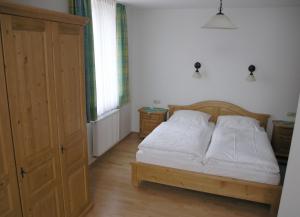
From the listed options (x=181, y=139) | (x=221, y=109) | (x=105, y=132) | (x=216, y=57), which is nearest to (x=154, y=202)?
(x=181, y=139)

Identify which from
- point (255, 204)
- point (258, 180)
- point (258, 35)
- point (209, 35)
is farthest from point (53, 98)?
point (258, 35)

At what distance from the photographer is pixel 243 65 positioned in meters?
4.39

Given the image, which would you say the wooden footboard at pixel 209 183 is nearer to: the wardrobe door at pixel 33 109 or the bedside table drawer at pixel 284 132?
the wardrobe door at pixel 33 109

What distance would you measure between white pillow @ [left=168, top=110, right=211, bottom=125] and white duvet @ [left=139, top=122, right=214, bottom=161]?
0.53 ft

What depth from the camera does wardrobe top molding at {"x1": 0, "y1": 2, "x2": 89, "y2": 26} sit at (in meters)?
1.58

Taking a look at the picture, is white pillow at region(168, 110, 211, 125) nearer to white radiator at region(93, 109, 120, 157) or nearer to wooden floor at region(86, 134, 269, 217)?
white radiator at region(93, 109, 120, 157)

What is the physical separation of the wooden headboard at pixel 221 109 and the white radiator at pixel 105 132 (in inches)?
54.3

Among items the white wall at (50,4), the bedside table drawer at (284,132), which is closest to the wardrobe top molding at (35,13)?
the white wall at (50,4)

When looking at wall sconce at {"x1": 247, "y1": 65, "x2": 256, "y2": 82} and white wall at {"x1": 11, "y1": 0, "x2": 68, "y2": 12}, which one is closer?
white wall at {"x1": 11, "y1": 0, "x2": 68, "y2": 12}

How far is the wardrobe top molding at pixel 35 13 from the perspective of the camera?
62.0 inches

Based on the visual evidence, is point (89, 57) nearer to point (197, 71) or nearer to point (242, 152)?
point (197, 71)

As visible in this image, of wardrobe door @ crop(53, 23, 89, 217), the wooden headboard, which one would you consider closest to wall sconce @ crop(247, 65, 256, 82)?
the wooden headboard

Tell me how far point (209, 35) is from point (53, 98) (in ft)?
10.8

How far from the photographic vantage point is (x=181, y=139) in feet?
11.3
